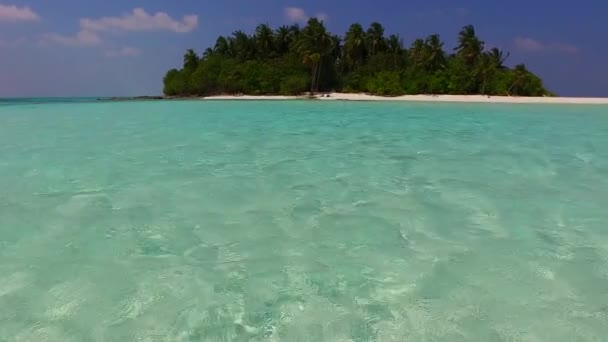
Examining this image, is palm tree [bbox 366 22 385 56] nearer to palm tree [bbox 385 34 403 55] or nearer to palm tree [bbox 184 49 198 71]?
palm tree [bbox 385 34 403 55]

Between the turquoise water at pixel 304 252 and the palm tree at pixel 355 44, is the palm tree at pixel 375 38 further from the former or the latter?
the turquoise water at pixel 304 252

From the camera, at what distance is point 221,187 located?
18.5 feet

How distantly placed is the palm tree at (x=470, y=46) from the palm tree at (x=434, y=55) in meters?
2.60

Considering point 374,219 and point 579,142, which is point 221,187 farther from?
point 579,142

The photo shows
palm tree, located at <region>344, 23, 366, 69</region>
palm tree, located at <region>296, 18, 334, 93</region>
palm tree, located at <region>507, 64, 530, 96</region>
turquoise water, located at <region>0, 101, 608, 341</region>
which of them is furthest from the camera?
palm tree, located at <region>344, 23, 366, 69</region>

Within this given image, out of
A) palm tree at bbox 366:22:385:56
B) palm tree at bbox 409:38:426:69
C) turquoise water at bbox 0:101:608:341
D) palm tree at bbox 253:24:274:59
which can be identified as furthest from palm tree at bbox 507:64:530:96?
turquoise water at bbox 0:101:608:341

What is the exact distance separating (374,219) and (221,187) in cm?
228

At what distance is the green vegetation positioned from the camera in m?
49.3

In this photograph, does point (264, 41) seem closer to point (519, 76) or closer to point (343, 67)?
point (343, 67)

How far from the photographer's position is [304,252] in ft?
11.6

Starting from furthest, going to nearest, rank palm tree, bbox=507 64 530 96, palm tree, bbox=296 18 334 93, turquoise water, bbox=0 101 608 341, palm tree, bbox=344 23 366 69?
palm tree, bbox=344 23 366 69 → palm tree, bbox=296 18 334 93 → palm tree, bbox=507 64 530 96 → turquoise water, bbox=0 101 608 341

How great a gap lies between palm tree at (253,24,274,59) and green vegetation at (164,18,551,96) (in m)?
0.14

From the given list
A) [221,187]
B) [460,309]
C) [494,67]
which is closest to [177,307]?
[460,309]

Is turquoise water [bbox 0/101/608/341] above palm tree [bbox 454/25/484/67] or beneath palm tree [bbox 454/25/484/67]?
beneath
